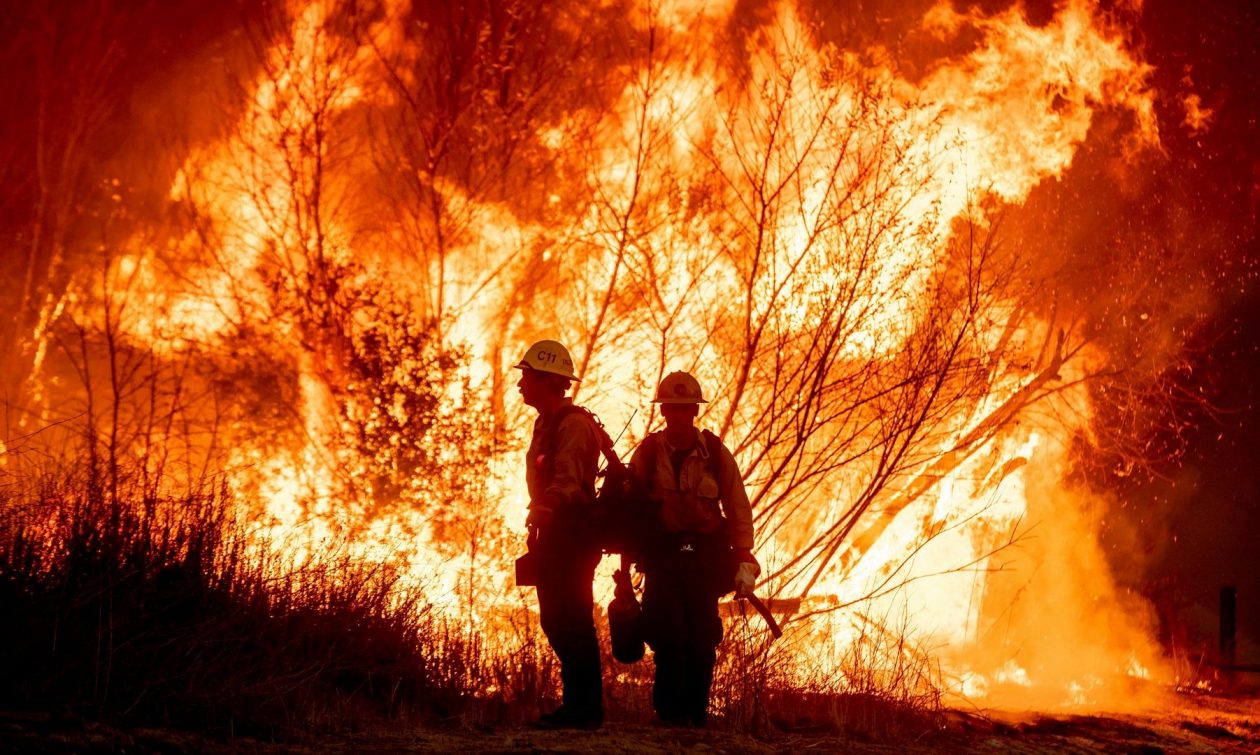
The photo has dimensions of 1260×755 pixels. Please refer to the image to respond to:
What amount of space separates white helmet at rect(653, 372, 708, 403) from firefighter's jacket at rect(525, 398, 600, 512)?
1.79 ft

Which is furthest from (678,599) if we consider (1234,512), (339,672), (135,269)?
(1234,512)

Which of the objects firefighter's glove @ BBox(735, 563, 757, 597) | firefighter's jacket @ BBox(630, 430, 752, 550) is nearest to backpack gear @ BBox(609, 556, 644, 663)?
firefighter's jacket @ BBox(630, 430, 752, 550)

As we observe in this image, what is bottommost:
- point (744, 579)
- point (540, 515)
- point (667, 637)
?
point (667, 637)

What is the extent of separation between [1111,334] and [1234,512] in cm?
Answer: 550

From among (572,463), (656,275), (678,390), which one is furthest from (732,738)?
(656,275)

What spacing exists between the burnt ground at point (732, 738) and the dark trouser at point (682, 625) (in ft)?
0.69

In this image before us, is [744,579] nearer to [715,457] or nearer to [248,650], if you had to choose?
[715,457]

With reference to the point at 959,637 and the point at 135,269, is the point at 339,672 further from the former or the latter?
the point at 135,269

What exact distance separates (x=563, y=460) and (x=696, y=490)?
0.81 m

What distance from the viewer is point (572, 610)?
6.19 metres

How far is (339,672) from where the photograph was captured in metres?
6.71

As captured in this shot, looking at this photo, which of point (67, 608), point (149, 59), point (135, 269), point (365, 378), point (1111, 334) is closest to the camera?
point (67, 608)

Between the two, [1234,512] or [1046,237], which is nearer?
[1046,237]

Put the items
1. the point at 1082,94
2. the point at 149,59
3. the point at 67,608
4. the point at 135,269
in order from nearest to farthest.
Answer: the point at 67,608 → the point at 1082,94 → the point at 135,269 → the point at 149,59
